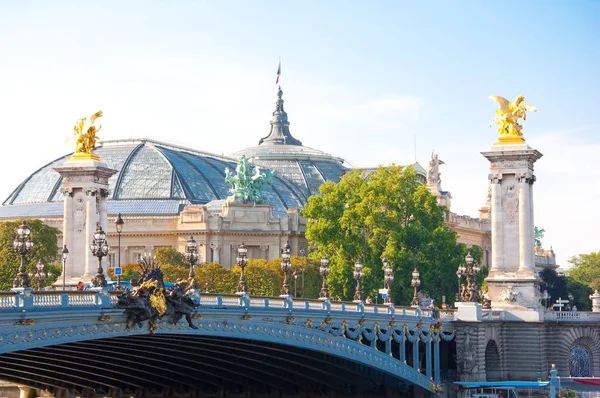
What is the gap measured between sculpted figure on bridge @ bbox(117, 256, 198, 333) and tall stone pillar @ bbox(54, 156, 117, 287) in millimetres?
44137

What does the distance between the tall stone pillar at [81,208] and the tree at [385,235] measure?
875 inches

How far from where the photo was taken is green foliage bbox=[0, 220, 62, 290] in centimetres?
10931

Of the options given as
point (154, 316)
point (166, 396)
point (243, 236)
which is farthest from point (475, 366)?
point (243, 236)

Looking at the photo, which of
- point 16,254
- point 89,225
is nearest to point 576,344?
point 89,225

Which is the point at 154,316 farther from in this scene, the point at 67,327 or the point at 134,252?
the point at 134,252

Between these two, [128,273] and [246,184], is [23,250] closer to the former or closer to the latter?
[128,273]

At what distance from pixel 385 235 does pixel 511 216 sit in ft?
91.0

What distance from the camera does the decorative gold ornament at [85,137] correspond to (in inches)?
3890

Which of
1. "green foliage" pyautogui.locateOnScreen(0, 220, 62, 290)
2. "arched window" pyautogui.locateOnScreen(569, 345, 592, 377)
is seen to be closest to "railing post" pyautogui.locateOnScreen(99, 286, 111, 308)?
"arched window" pyautogui.locateOnScreen(569, 345, 592, 377)

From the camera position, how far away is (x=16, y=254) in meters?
112

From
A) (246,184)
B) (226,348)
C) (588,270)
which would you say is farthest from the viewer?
(588,270)

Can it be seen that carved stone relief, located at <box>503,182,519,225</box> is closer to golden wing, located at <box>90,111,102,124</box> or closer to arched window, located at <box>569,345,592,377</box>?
arched window, located at <box>569,345,592,377</box>

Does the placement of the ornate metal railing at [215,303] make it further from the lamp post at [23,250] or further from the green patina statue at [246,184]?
the green patina statue at [246,184]

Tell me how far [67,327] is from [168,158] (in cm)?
13029
